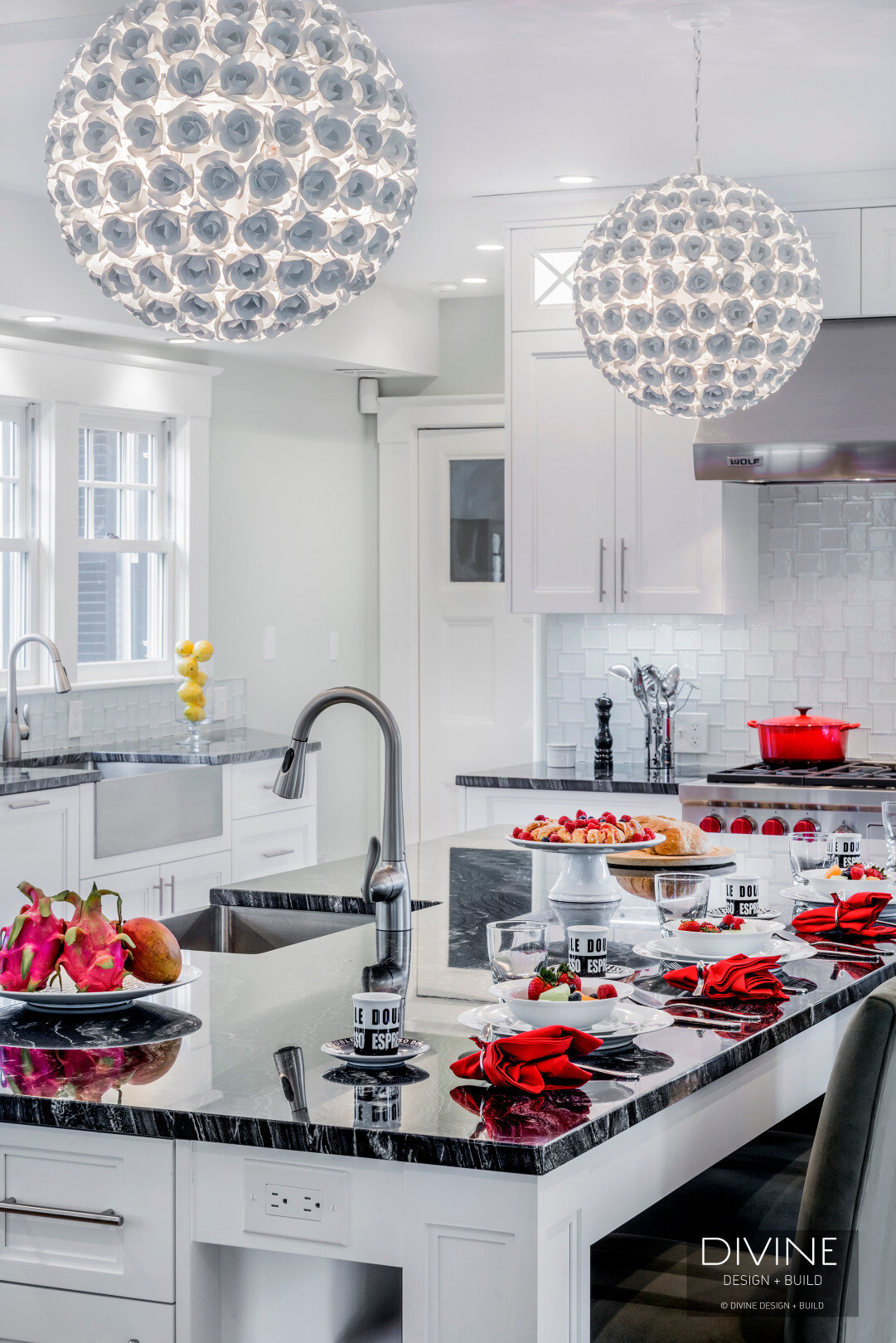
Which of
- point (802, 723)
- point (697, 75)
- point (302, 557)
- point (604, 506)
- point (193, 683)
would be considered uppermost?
point (697, 75)

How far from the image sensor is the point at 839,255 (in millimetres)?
4672


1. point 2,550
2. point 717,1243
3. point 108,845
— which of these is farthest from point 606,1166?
point 2,550

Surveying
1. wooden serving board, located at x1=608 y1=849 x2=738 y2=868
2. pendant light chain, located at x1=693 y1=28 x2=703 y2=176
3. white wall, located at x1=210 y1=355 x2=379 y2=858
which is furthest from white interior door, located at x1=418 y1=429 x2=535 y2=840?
wooden serving board, located at x1=608 y1=849 x2=738 y2=868

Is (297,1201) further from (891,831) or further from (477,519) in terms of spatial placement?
(477,519)

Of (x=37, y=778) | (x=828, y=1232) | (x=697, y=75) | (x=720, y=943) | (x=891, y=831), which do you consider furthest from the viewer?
(x=37, y=778)

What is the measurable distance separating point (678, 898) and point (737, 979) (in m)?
0.25

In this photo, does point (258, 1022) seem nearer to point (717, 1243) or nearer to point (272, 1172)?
point (272, 1172)

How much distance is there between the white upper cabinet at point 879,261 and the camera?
182 inches

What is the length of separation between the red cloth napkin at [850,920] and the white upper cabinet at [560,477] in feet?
8.07

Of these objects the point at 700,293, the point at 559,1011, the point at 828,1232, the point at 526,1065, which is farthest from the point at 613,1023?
the point at 700,293

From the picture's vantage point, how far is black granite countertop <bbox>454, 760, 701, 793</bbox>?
4.74 meters

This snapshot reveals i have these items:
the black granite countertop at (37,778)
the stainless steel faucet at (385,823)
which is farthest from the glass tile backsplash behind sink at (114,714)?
the stainless steel faucet at (385,823)

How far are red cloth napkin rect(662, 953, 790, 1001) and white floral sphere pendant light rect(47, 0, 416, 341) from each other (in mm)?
1015

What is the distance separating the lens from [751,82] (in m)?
3.67
